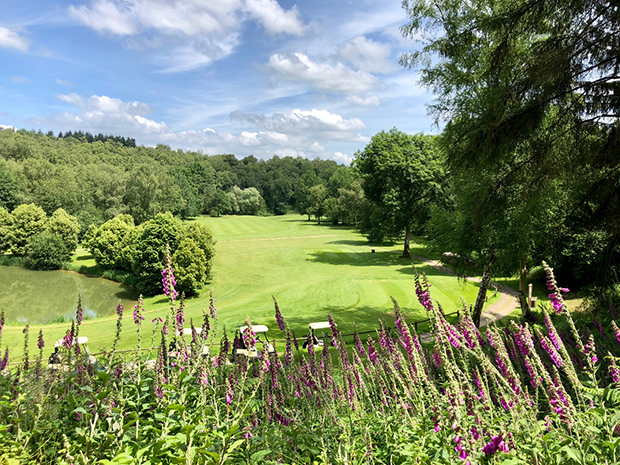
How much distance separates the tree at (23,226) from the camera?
44188 mm

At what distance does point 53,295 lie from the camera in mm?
32031

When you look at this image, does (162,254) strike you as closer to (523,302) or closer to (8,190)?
(523,302)

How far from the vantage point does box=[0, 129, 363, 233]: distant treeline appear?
54406 mm

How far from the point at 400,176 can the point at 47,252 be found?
3733 cm

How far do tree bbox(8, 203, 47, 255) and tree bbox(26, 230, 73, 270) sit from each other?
10.8ft

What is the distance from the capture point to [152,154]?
373 ft

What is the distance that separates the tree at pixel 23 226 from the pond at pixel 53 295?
13.6ft

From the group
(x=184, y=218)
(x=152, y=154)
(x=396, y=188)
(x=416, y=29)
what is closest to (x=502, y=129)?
(x=416, y=29)

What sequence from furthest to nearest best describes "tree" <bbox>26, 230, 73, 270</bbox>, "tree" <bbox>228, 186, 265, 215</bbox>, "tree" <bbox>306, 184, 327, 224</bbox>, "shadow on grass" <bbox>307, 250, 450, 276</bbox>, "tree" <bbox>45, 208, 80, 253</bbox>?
"tree" <bbox>228, 186, 265, 215</bbox>
"tree" <bbox>306, 184, 327, 224</bbox>
"tree" <bbox>45, 208, 80, 253</bbox>
"tree" <bbox>26, 230, 73, 270</bbox>
"shadow on grass" <bbox>307, 250, 450, 276</bbox>

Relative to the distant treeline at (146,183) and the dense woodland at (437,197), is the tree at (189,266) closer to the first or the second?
the dense woodland at (437,197)

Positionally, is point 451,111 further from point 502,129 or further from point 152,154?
point 152,154

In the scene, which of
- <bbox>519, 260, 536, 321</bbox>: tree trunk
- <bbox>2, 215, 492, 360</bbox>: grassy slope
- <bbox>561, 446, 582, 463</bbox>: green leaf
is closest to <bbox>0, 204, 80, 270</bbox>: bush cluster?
<bbox>2, 215, 492, 360</bbox>: grassy slope

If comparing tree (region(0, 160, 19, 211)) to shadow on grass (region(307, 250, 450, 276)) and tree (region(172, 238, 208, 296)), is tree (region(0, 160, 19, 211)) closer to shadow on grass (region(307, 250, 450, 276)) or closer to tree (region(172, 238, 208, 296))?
tree (region(172, 238, 208, 296))

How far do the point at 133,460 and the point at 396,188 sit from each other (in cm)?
3396
